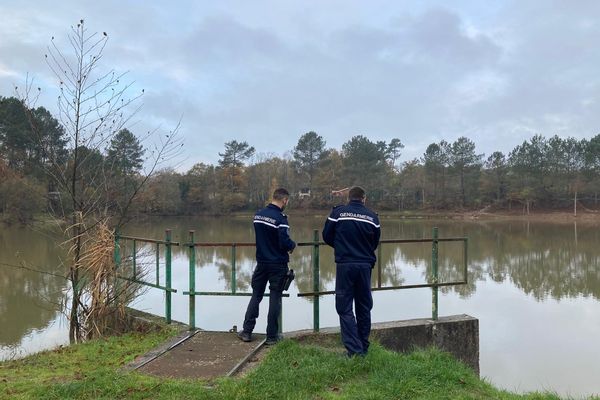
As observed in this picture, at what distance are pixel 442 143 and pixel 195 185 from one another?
1281 inches

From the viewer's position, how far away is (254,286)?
5.55m

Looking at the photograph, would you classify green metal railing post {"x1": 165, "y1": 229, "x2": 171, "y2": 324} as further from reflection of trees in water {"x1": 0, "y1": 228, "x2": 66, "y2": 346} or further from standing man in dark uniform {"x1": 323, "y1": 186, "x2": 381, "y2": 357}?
reflection of trees in water {"x1": 0, "y1": 228, "x2": 66, "y2": 346}

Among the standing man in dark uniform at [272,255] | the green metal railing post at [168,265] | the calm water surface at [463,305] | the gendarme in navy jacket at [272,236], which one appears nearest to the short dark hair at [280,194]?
the standing man in dark uniform at [272,255]

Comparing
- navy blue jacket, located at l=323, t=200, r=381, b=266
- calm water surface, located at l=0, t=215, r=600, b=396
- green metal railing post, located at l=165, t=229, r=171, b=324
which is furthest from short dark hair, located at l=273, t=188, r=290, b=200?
calm water surface, located at l=0, t=215, r=600, b=396

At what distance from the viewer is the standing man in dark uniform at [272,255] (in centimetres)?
532

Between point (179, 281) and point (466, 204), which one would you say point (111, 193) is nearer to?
point (179, 281)

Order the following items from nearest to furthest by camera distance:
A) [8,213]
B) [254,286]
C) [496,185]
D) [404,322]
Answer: [254,286]
[404,322]
[8,213]
[496,185]

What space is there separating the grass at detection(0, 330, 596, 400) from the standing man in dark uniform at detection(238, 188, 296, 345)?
458 mm

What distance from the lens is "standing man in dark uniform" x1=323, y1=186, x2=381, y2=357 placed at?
487 cm

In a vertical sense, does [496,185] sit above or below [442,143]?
below

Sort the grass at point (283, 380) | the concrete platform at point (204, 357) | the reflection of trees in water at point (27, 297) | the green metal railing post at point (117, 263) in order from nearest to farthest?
the grass at point (283, 380) → the concrete platform at point (204, 357) → the green metal railing post at point (117, 263) → the reflection of trees in water at point (27, 297)

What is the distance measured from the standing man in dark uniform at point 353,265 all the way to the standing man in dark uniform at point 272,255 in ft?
1.82

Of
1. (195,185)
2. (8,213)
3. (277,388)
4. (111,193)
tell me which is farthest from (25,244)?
(195,185)

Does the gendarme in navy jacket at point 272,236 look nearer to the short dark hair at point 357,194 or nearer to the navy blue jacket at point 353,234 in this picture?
the navy blue jacket at point 353,234
